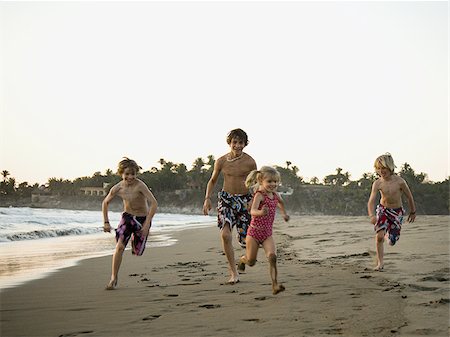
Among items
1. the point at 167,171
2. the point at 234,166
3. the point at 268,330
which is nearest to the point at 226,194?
the point at 234,166

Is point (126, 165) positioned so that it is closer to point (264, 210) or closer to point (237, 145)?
point (237, 145)

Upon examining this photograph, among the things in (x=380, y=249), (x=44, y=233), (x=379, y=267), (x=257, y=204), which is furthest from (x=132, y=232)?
(x=44, y=233)

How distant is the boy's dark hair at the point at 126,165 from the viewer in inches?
245

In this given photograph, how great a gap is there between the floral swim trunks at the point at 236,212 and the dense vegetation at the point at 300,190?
86808mm

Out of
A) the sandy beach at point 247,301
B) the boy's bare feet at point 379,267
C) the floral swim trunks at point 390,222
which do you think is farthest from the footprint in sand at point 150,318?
the floral swim trunks at point 390,222

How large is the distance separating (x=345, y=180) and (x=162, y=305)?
119 m

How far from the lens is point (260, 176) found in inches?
221

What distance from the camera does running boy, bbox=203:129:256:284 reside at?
20.5ft

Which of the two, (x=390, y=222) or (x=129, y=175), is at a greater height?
(x=129, y=175)

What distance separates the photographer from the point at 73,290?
5668 millimetres

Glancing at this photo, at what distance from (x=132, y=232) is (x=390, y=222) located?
11.4 feet

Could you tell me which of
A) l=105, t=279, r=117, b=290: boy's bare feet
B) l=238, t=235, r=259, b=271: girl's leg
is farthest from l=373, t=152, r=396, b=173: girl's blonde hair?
l=105, t=279, r=117, b=290: boy's bare feet

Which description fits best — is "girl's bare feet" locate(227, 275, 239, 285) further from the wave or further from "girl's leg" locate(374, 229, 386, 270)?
the wave

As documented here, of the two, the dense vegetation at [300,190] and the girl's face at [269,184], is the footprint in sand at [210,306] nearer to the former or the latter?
the girl's face at [269,184]
